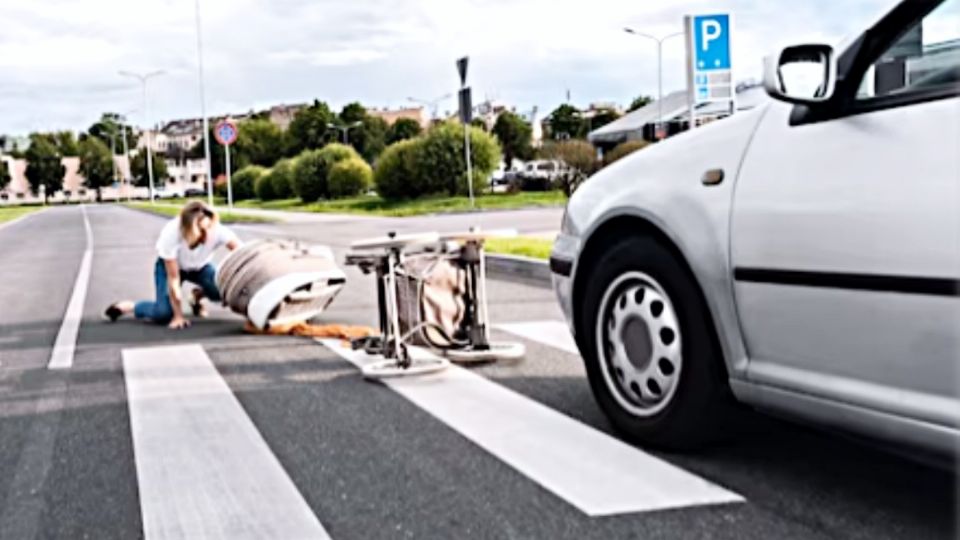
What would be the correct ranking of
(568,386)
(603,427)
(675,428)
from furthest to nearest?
(568,386) < (603,427) < (675,428)

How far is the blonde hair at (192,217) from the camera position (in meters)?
8.44

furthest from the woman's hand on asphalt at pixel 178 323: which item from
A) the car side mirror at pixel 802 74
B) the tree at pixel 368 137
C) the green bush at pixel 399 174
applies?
the tree at pixel 368 137

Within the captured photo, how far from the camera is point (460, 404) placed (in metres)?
5.27

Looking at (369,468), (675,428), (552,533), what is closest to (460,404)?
(369,468)

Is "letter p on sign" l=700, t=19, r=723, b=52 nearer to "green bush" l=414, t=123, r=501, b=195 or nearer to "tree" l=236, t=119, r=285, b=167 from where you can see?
"green bush" l=414, t=123, r=501, b=195

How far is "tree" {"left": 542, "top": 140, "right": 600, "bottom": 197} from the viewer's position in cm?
3562

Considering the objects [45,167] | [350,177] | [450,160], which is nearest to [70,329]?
[450,160]

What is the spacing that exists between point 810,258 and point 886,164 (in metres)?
0.38

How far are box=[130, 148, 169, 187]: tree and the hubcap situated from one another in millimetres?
135652

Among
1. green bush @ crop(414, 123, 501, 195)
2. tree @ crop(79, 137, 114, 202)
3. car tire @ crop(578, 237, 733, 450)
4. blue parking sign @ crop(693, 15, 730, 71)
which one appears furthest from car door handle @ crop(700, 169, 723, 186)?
tree @ crop(79, 137, 114, 202)

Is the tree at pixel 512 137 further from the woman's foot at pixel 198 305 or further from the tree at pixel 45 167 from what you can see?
the woman's foot at pixel 198 305

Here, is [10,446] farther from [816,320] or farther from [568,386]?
[816,320]

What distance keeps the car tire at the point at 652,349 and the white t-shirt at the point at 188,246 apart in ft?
16.2

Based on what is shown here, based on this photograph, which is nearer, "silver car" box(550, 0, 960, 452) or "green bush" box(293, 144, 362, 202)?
"silver car" box(550, 0, 960, 452)
